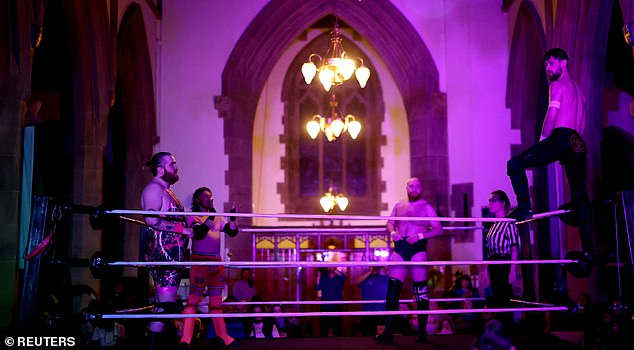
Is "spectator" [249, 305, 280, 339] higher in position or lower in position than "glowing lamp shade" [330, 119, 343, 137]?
lower

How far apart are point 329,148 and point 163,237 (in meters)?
10.6

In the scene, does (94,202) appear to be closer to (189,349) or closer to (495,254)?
(189,349)

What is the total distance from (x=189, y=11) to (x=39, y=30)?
504 centimetres

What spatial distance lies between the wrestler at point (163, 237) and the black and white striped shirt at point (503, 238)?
2411mm

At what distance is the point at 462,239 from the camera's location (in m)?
11.2

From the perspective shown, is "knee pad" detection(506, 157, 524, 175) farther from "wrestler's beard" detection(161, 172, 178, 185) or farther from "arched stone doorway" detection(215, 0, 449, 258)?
"arched stone doorway" detection(215, 0, 449, 258)

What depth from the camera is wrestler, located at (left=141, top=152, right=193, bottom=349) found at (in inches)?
177

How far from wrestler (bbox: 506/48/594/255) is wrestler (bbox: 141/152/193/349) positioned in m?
2.03

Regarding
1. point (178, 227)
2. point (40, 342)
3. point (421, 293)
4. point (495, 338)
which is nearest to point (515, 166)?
point (495, 338)

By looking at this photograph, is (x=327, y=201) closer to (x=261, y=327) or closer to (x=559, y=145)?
(x=261, y=327)

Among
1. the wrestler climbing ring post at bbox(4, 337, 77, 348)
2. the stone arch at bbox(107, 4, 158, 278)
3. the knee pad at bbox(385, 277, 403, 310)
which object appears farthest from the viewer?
the stone arch at bbox(107, 4, 158, 278)

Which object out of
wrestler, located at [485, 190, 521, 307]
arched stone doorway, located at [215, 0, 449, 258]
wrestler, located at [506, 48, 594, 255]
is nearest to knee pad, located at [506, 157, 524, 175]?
wrestler, located at [506, 48, 594, 255]

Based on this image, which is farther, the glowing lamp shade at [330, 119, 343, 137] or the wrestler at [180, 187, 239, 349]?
the glowing lamp shade at [330, 119, 343, 137]

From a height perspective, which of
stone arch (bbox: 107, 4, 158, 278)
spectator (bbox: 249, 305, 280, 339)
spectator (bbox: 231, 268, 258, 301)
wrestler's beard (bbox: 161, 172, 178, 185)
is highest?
stone arch (bbox: 107, 4, 158, 278)
